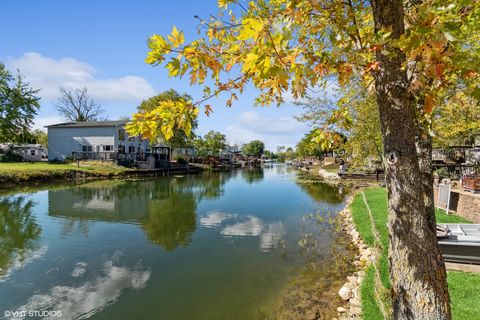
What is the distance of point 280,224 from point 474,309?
9.77 metres

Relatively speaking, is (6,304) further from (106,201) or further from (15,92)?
(15,92)

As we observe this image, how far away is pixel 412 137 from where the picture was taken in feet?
7.79

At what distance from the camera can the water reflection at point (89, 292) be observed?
661cm

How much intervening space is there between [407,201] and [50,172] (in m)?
36.2

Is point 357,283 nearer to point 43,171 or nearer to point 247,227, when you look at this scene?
point 247,227

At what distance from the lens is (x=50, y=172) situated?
30.7m

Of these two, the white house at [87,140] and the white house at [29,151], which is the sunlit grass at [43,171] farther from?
the white house at [29,151]

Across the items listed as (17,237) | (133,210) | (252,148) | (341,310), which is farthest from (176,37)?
(252,148)

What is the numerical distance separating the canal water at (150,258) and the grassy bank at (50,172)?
10008 mm

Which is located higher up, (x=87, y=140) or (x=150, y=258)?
(x=87, y=140)

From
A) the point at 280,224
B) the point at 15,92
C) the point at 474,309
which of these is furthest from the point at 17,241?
the point at 15,92

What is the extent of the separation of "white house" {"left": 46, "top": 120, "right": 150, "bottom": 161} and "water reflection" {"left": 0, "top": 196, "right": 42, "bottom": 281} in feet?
87.3

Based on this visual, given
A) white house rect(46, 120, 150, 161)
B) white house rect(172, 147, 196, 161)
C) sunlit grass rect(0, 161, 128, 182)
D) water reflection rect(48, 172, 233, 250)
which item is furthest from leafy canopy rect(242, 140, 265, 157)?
water reflection rect(48, 172, 233, 250)

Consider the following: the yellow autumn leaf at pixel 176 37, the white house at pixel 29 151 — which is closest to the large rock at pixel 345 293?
the yellow autumn leaf at pixel 176 37
